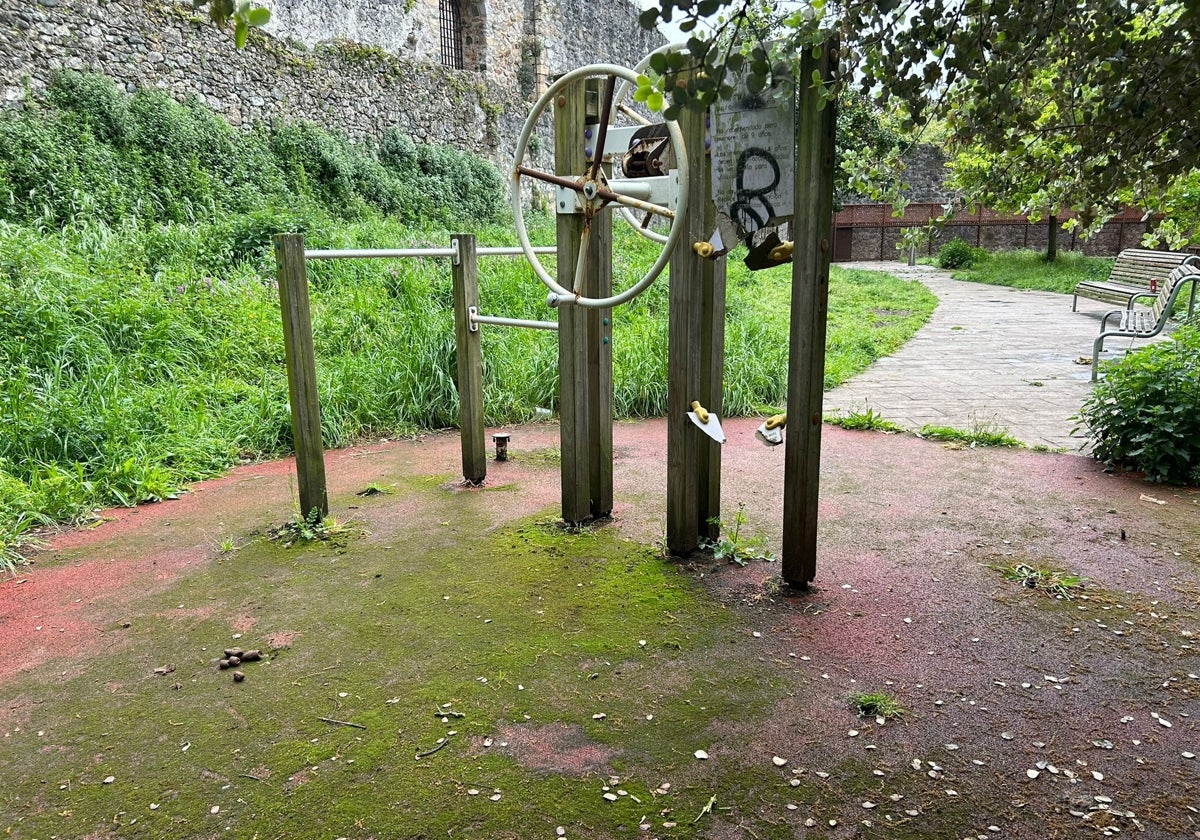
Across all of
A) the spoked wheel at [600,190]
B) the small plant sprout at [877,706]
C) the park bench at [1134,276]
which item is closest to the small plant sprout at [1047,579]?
the small plant sprout at [877,706]

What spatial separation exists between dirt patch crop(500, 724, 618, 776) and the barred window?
15810 mm

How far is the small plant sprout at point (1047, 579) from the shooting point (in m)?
2.90

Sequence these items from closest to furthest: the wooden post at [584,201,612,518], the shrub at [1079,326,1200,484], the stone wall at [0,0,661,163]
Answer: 1. the wooden post at [584,201,612,518]
2. the shrub at [1079,326,1200,484]
3. the stone wall at [0,0,661,163]

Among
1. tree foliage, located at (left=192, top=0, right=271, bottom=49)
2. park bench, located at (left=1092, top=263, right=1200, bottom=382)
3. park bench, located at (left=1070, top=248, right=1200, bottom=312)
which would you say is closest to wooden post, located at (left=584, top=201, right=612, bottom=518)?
tree foliage, located at (left=192, top=0, right=271, bottom=49)

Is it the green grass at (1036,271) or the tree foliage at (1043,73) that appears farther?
the green grass at (1036,271)

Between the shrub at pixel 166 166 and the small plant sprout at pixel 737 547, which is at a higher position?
the shrub at pixel 166 166

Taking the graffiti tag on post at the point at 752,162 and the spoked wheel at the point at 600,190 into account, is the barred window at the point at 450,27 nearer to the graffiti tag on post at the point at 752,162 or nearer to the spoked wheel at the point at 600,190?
the spoked wheel at the point at 600,190

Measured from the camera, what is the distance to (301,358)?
346 cm

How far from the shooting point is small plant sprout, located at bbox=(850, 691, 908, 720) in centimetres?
219

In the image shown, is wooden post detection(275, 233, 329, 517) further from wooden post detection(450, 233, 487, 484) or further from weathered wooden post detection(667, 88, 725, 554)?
weathered wooden post detection(667, 88, 725, 554)

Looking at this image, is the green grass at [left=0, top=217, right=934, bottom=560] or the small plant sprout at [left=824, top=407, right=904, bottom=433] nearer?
the green grass at [left=0, top=217, right=934, bottom=560]

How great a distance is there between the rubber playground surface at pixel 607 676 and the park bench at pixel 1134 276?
6501mm

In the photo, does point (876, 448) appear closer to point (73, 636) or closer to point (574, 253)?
point (574, 253)

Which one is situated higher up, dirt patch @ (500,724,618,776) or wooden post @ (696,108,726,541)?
wooden post @ (696,108,726,541)
